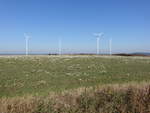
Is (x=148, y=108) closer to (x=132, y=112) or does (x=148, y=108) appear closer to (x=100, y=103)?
(x=132, y=112)

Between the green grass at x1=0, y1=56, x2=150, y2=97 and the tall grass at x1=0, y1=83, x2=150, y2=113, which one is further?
the green grass at x1=0, y1=56, x2=150, y2=97

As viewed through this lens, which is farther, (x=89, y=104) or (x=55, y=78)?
(x=55, y=78)

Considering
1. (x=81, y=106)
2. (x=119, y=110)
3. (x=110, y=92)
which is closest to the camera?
(x=119, y=110)

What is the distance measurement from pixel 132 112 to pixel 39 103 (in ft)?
11.8

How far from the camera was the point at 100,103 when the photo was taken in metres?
7.05

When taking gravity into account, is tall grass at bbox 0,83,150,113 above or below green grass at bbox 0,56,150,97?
above

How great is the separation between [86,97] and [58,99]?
4.14ft

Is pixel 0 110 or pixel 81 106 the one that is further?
pixel 81 106

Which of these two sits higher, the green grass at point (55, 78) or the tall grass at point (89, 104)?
the tall grass at point (89, 104)

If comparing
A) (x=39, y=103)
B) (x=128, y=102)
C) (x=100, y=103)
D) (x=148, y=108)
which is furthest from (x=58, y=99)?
(x=148, y=108)

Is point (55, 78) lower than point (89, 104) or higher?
lower

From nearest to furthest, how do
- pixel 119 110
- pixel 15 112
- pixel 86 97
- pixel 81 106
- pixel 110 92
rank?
pixel 15 112 → pixel 119 110 → pixel 81 106 → pixel 86 97 → pixel 110 92

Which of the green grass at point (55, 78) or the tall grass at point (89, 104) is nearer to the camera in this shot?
the tall grass at point (89, 104)

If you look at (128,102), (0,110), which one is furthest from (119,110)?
(0,110)
